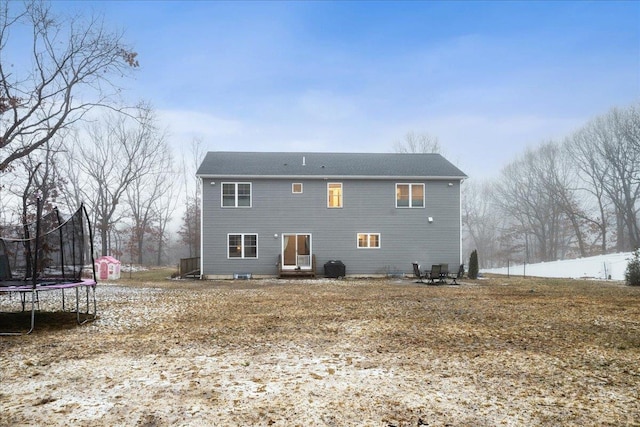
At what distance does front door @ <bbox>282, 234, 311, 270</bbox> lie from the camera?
20.0m

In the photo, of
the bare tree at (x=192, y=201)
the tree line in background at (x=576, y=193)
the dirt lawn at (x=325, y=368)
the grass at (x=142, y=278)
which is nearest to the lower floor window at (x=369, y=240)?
the grass at (x=142, y=278)

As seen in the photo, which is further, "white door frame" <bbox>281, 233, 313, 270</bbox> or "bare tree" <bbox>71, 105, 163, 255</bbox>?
"bare tree" <bbox>71, 105, 163, 255</bbox>

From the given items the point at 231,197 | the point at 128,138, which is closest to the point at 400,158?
the point at 231,197

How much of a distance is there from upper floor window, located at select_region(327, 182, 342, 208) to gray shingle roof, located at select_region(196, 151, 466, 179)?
0.58 meters

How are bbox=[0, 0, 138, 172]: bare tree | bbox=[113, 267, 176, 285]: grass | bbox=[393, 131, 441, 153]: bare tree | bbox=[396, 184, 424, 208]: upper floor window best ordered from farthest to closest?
bbox=[393, 131, 441, 153]: bare tree, bbox=[396, 184, 424, 208]: upper floor window, bbox=[113, 267, 176, 285]: grass, bbox=[0, 0, 138, 172]: bare tree

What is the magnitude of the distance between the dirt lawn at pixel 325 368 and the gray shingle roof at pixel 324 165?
38.6 feet

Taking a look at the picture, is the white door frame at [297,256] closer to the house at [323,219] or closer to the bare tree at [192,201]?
the house at [323,219]

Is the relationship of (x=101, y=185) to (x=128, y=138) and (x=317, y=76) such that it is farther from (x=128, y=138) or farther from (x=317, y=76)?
(x=317, y=76)

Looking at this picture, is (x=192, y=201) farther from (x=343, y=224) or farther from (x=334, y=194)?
(x=343, y=224)

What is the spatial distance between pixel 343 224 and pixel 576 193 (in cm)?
2893

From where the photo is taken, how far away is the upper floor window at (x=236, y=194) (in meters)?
19.8

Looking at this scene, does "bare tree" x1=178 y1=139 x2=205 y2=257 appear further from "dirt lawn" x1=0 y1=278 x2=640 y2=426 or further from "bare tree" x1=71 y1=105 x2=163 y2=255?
"dirt lawn" x1=0 y1=278 x2=640 y2=426

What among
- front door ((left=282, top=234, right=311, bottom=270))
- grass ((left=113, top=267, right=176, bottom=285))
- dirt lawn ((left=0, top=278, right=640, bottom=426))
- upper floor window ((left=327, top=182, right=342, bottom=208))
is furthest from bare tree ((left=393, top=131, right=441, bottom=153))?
dirt lawn ((left=0, top=278, right=640, bottom=426))

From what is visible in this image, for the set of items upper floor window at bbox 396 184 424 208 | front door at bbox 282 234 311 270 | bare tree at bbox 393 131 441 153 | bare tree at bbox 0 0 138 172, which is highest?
bare tree at bbox 393 131 441 153
